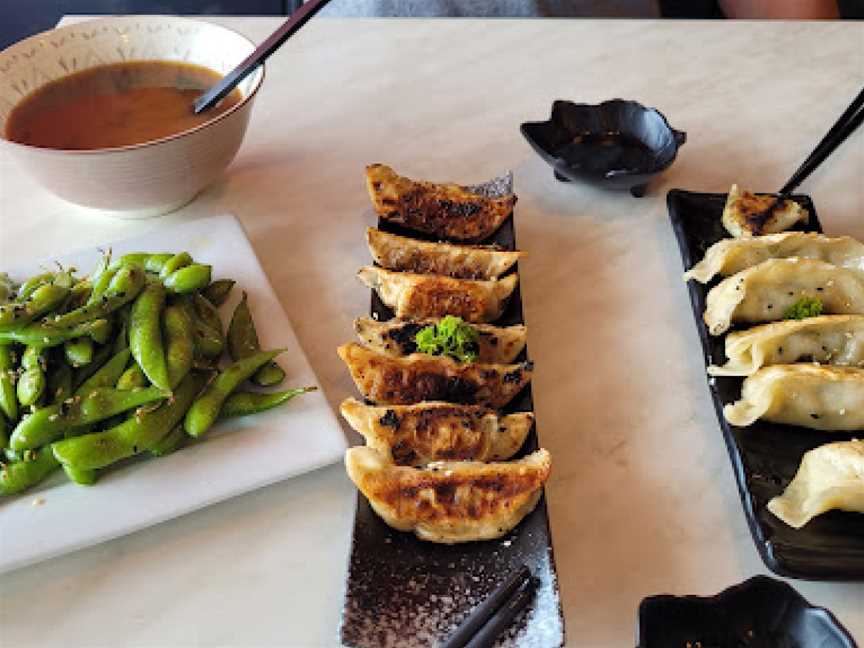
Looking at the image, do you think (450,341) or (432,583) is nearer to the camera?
(432,583)

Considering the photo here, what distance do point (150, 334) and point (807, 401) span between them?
123 cm

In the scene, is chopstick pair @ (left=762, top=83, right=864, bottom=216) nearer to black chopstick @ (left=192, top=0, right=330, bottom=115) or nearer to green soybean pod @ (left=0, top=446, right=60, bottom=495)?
black chopstick @ (left=192, top=0, right=330, bottom=115)

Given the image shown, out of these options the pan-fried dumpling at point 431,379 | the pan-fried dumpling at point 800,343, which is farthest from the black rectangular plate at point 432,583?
the pan-fried dumpling at point 800,343

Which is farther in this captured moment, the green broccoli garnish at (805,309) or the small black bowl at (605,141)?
the small black bowl at (605,141)

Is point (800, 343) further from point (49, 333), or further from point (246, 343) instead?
point (49, 333)

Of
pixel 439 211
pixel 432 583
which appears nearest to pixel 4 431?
pixel 432 583

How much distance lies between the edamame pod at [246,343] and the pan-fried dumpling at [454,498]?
29cm

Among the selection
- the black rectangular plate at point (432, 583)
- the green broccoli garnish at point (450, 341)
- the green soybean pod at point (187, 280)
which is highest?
the green soybean pod at point (187, 280)

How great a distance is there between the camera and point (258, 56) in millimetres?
1960

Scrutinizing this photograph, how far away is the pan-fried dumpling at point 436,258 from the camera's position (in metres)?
1.94

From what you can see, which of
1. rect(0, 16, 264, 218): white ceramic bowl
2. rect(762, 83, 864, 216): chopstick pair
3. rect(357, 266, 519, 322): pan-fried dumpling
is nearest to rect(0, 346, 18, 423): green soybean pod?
rect(0, 16, 264, 218): white ceramic bowl

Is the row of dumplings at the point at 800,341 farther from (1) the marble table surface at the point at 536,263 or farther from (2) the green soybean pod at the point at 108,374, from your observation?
(2) the green soybean pod at the point at 108,374

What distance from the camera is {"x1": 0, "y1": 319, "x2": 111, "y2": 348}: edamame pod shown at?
1.64 meters

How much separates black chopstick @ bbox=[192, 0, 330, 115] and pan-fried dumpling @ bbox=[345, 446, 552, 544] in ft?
3.19
